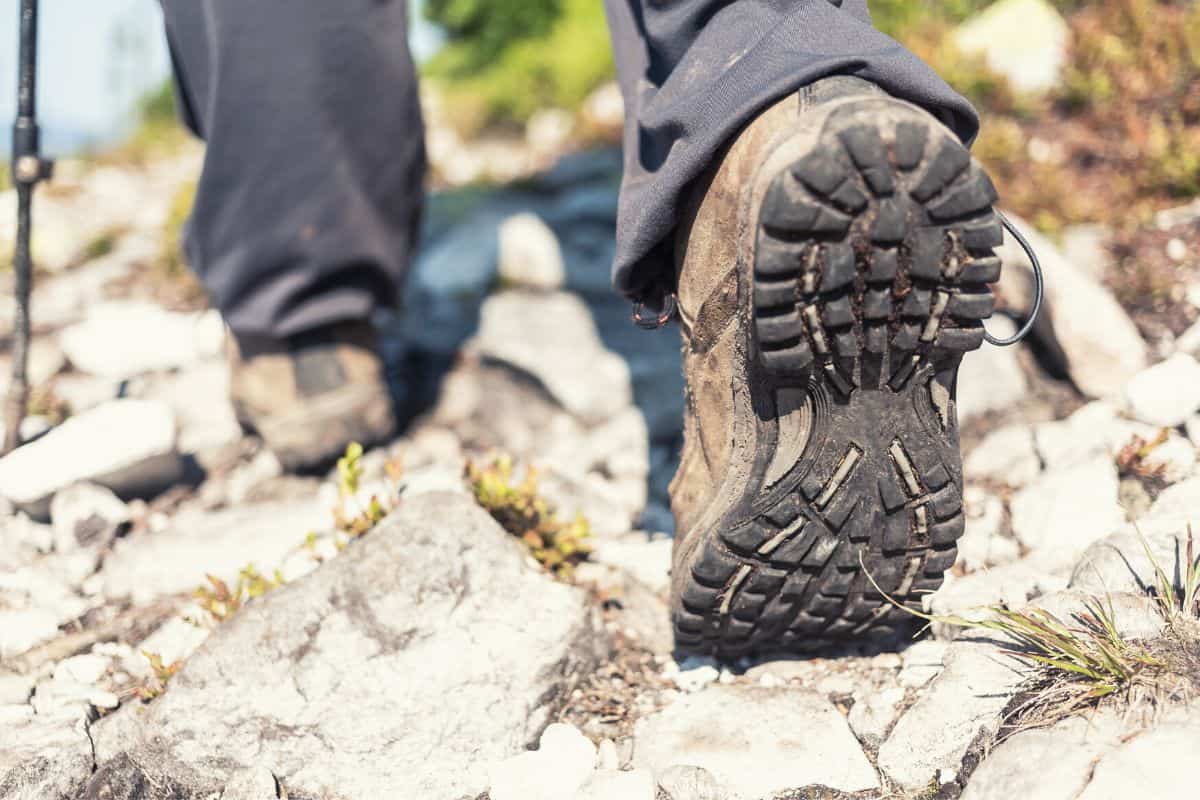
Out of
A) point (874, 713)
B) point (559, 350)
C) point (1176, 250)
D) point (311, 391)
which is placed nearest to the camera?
point (874, 713)

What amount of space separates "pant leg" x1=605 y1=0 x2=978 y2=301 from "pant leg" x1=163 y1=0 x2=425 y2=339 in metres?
0.80

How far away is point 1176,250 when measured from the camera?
3305 mm

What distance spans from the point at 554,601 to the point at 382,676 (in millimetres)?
390

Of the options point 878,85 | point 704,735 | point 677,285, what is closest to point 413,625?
point 704,735

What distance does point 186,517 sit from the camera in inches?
113

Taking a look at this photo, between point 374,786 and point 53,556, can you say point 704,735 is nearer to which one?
point 374,786

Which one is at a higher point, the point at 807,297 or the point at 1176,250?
the point at 807,297

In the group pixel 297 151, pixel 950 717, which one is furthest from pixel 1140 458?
pixel 297 151

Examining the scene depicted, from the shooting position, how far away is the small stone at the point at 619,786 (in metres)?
1.76

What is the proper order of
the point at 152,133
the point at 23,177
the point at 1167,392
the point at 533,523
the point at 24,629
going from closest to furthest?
the point at 24,629
the point at 533,523
the point at 1167,392
the point at 23,177
the point at 152,133

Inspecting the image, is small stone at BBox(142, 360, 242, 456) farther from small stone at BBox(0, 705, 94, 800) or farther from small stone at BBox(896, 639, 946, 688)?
small stone at BBox(896, 639, 946, 688)

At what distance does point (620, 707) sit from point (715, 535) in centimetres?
51

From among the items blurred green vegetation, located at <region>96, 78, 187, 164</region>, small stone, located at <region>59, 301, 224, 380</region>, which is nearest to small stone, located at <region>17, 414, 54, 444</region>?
small stone, located at <region>59, 301, 224, 380</region>

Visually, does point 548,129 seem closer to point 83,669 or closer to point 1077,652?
point 83,669
